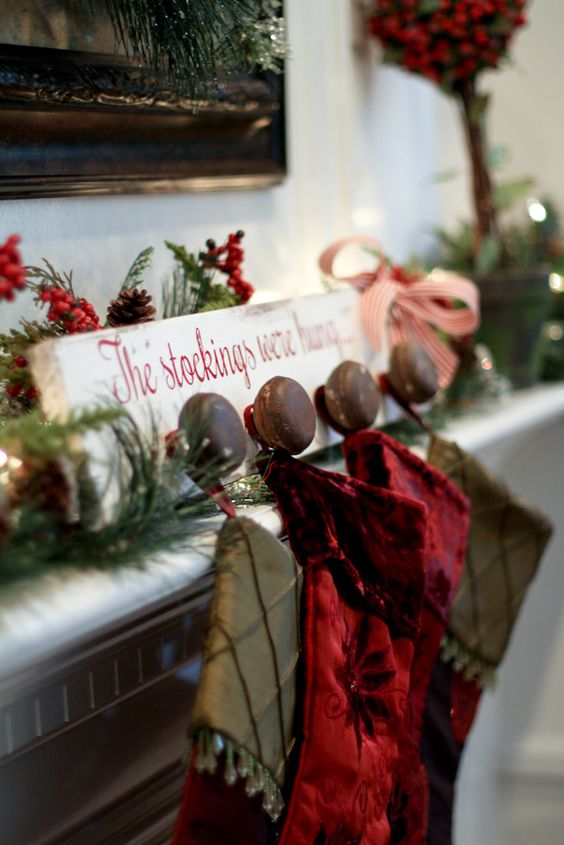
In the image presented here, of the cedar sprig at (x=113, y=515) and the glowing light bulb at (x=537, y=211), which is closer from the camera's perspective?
the cedar sprig at (x=113, y=515)

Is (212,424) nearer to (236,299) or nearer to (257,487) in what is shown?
(257,487)

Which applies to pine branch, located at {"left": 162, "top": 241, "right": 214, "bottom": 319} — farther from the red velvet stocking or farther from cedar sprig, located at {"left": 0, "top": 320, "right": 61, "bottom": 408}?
the red velvet stocking

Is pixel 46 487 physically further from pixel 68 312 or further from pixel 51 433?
pixel 68 312

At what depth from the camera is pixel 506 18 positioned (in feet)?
3.65

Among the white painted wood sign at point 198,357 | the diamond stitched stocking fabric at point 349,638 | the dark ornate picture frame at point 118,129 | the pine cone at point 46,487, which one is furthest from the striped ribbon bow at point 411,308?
the pine cone at point 46,487

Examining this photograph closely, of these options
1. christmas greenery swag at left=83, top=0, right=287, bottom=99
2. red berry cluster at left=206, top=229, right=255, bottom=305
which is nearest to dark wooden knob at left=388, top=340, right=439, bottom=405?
red berry cluster at left=206, top=229, right=255, bottom=305

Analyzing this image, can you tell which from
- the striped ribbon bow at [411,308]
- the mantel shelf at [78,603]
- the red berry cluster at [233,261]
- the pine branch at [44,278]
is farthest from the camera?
the striped ribbon bow at [411,308]

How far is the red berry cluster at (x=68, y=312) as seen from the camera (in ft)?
2.15

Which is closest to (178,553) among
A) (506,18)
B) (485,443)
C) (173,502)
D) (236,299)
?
(173,502)

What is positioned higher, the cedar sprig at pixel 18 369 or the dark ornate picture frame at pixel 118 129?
the dark ornate picture frame at pixel 118 129

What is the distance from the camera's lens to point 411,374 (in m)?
0.89

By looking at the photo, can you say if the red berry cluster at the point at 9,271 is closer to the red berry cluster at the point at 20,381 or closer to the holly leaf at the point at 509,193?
the red berry cluster at the point at 20,381

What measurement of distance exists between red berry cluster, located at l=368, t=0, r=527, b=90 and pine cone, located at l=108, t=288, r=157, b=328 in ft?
2.04

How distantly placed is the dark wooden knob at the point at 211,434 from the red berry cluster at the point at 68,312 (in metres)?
0.11
